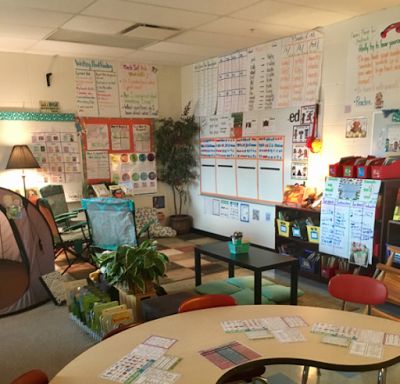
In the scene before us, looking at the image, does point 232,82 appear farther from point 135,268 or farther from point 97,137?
point 135,268

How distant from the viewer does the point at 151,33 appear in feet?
14.5

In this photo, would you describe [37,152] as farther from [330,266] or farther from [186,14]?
[330,266]

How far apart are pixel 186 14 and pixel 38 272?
2.83 meters

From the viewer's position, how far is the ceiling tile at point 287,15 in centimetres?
359

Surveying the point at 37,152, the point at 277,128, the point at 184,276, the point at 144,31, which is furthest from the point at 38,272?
the point at 277,128

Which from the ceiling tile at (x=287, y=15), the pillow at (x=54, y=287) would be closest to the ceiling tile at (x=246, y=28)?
the ceiling tile at (x=287, y=15)

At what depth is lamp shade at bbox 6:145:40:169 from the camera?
500 cm

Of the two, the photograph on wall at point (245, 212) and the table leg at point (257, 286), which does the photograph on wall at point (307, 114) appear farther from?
the table leg at point (257, 286)

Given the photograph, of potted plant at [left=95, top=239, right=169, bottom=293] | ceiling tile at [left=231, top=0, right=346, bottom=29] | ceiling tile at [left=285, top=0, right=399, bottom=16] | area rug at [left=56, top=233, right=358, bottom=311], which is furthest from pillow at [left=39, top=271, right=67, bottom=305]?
ceiling tile at [left=285, top=0, right=399, bottom=16]

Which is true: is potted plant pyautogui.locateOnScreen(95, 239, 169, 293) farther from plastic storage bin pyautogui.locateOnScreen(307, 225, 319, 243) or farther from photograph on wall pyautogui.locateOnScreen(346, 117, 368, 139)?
photograph on wall pyautogui.locateOnScreen(346, 117, 368, 139)

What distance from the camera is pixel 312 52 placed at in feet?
14.4

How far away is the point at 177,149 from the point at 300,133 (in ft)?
7.32

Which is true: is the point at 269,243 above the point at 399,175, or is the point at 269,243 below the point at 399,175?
below

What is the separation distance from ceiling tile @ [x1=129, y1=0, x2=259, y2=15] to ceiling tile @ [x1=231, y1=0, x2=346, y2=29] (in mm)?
130
